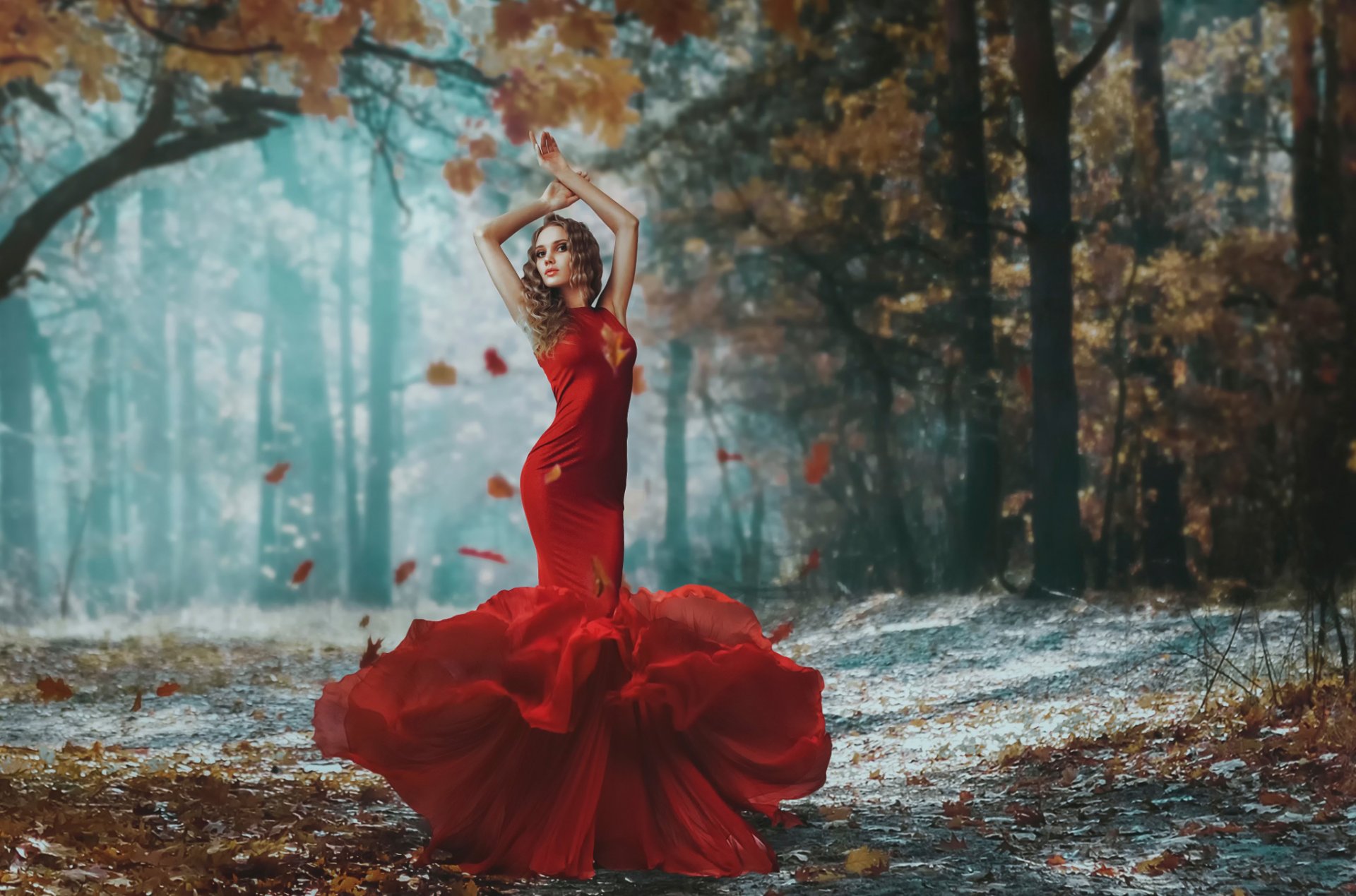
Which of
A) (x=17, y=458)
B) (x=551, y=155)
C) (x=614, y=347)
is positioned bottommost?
(x=614, y=347)

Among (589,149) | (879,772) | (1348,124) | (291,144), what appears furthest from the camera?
(291,144)

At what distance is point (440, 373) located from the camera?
Answer: 555 inches

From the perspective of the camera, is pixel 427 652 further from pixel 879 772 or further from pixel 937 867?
pixel 879 772

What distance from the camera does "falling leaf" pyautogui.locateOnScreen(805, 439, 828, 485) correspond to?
902 centimetres

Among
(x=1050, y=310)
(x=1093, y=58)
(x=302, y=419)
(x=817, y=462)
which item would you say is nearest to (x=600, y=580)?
(x=1050, y=310)

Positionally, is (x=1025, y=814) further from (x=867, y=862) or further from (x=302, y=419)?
(x=302, y=419)

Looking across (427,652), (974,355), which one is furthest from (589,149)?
(427,652)

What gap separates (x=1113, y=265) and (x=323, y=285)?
928cm

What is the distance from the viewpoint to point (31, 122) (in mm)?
10000

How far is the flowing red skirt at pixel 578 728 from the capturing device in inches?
125

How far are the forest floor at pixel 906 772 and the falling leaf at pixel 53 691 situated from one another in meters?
0.02

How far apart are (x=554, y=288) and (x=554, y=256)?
10cm

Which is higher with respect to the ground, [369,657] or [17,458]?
[17,458]

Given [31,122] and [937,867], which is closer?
[937,867]
